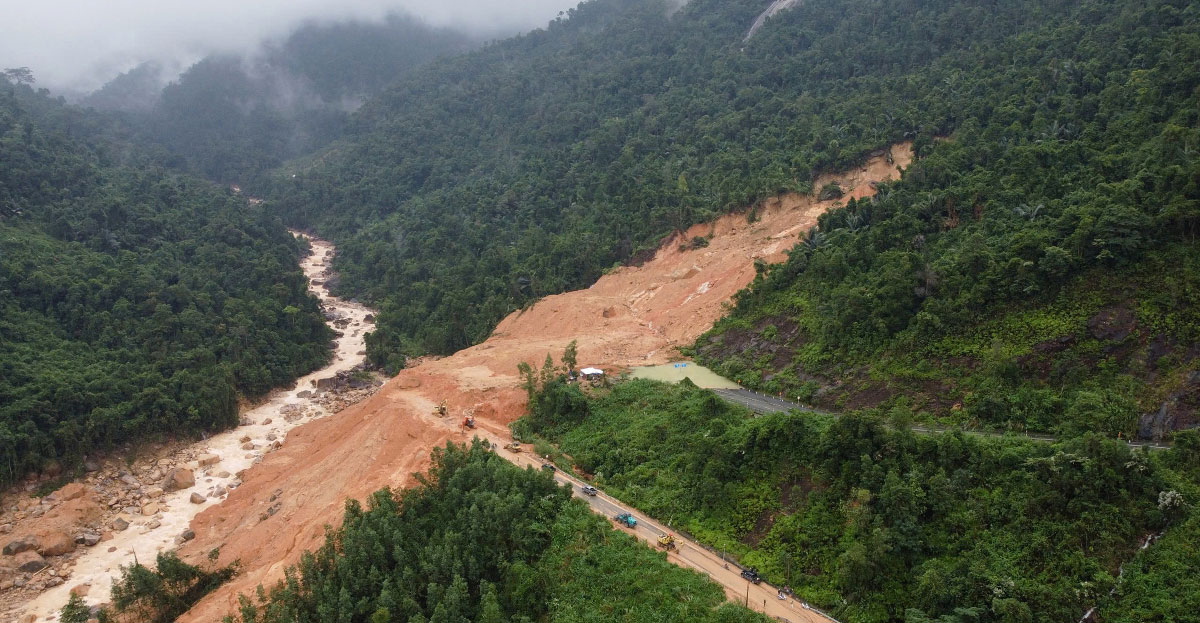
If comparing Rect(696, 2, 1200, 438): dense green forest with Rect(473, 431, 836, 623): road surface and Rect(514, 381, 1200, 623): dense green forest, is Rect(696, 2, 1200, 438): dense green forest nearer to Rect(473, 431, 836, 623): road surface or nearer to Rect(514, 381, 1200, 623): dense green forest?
Rect(514, 381, 1200, 623): dense green forest

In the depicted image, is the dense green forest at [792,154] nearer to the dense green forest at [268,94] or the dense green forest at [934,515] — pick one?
the dense green forest at [934,515]

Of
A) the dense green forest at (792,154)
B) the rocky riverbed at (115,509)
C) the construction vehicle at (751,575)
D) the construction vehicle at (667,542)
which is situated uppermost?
the dense green forest at (792,154)

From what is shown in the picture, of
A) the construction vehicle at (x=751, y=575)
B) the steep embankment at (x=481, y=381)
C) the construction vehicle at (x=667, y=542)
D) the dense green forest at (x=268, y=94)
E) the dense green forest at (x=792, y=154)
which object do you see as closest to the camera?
the construction vehicle at (x=751, y=575)

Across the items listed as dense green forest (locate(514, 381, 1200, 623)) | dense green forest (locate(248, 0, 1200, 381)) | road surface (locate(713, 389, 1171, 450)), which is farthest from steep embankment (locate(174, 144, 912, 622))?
dense green forest (locate(514, 381, 1200, 623))

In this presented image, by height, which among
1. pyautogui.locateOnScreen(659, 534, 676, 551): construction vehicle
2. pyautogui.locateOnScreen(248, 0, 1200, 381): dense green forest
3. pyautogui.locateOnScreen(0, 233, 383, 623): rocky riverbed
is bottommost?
pyautogui.locateOnScreen(659, 534, 676, 551): construction vehicle

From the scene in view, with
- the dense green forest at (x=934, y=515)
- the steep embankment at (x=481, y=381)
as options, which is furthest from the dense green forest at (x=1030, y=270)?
the steep embankment at (x=481, y=381)

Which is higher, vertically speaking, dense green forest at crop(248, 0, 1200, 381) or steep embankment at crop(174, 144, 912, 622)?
dense green forest at crop(248, 0, 1200, 381)

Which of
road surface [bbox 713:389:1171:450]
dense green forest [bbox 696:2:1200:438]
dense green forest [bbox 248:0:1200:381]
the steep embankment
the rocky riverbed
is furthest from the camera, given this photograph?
the rocky riverbed
